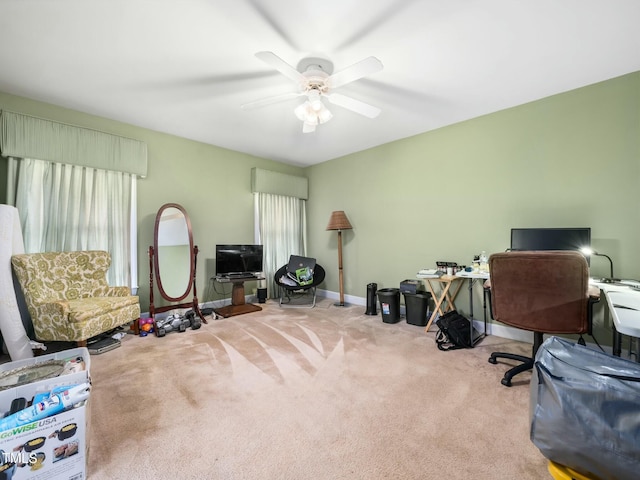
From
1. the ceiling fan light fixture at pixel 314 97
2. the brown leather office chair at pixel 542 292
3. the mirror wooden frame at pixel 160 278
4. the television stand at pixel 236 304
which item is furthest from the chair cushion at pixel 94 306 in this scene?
the brown leather office chair at pixel 542 292

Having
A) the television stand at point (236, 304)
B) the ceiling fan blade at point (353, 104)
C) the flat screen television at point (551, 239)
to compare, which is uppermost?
the ceiling fan blade at point (353, 104)

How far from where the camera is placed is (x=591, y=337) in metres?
2.46

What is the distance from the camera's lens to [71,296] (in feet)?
8.80

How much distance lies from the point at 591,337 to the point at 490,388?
1.43 metres

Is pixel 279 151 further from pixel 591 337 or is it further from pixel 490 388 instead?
pixel 591 337

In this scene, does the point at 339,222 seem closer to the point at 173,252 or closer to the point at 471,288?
the point at 471,288

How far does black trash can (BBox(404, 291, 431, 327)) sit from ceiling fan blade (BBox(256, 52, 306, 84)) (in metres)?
2.68

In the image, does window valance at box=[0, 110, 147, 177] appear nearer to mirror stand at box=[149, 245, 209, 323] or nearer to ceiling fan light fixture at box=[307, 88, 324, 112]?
mirror stand at box=[149, 245, 209, 323]

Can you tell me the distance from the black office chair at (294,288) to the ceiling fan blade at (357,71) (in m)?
2.87

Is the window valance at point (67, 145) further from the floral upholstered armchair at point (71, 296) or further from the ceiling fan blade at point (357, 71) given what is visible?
the ceiling fan blade at point (357, 71)

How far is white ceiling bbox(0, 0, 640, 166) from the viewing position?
1672 mm

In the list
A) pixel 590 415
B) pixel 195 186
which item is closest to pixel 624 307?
pixel 590 415

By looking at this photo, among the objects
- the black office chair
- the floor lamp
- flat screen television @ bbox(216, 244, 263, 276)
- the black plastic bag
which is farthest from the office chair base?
flat screen television @ bbox(216, 244, 263, 276)

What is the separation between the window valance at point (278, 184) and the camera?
14.6ft
